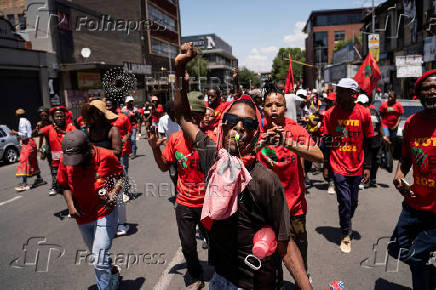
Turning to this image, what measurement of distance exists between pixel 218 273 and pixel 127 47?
1366 inches

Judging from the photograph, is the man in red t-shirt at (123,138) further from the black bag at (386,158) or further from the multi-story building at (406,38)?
the multi-story building at (406,38)

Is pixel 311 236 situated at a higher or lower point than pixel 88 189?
lower

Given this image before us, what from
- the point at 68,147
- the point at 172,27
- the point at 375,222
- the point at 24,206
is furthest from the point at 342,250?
the point at 172,27

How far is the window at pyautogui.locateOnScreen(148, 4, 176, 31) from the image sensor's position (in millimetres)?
38934

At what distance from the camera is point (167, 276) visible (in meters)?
3.86

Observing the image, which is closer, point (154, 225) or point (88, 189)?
point (88, 189)

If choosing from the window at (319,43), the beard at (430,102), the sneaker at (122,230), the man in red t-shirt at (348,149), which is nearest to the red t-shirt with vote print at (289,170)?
the beard at (430,102)

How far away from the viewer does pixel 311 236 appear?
4.80m

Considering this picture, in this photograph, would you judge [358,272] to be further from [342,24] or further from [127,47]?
[342,24]

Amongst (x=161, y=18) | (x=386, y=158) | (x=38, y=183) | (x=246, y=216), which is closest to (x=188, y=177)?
(x=246, y=216)

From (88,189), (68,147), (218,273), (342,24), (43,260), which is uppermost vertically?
(342,24)

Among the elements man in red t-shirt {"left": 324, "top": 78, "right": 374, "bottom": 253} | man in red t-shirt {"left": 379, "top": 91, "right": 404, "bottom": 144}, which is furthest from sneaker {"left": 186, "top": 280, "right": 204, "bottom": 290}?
man in red t-shirt {"left": 379, "top": 91, "right": 404, "bottom": 144}

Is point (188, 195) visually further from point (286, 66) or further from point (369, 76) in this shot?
point (286, 66)

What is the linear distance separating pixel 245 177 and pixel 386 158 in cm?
828
